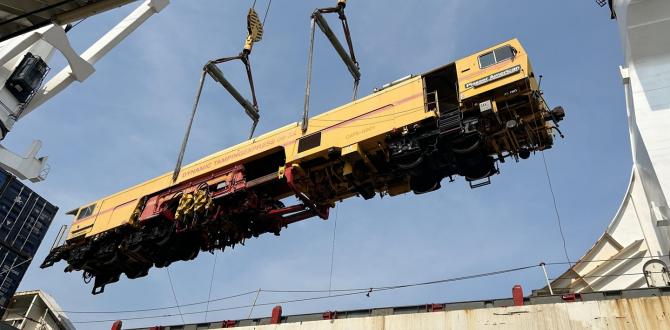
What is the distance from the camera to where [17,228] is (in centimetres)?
2955

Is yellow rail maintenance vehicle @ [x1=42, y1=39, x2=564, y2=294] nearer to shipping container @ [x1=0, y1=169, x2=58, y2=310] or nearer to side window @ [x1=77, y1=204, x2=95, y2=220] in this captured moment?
side window @ [x1=77, y1=204, x2=95, y2=220]

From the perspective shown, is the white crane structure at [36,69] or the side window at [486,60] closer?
the side window at [486,60]

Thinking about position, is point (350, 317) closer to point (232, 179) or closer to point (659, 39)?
point (232, 179)

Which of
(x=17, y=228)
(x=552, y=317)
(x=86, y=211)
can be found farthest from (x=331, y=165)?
(x=17, y=228)

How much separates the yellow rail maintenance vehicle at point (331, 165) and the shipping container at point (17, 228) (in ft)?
31.9

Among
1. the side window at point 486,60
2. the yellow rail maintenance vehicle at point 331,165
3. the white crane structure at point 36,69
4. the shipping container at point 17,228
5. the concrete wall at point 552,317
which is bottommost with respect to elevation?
the concrete wall at point 552,317

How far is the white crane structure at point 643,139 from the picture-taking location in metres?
17.9

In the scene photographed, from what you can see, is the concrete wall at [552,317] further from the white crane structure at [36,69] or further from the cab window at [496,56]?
the white crane structure at [36,69]

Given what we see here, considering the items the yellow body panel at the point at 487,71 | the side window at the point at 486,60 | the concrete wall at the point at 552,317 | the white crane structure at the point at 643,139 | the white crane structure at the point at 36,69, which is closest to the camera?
the concrete wall at the point at 552,317

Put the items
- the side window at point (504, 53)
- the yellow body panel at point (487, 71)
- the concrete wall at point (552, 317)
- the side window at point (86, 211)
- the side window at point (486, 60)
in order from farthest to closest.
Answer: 1. the side window at point (86, 211)
2. the side window at point (486, 60)
3. the side window at point (504, 53)
4. the yellow body panel at point (487, 71)
5. the concrete wall at point (552, 317)

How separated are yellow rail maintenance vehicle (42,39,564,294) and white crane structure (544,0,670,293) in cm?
641

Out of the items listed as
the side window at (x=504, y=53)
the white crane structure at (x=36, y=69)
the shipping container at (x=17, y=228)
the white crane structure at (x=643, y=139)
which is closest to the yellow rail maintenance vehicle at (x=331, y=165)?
the side window at (x=504, y=53)

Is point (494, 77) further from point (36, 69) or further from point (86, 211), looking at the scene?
point (36, 69)

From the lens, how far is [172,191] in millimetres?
18766
